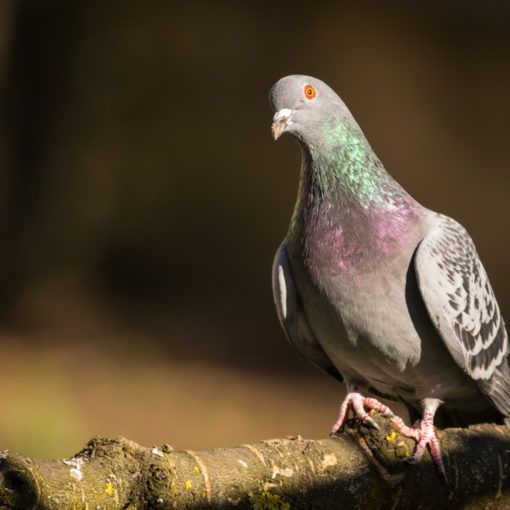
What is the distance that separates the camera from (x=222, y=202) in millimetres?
9867

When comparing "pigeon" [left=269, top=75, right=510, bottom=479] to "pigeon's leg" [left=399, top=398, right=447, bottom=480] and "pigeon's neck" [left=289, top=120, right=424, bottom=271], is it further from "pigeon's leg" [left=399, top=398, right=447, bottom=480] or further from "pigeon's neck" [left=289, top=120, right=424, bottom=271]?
"pigeon's leg" [left=399, top=398, right=447, bottom=480]

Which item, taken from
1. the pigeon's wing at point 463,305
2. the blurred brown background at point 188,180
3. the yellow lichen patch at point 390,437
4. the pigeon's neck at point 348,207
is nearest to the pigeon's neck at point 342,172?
the pigeon's neck at point 348,207

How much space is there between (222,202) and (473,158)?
3054 mm

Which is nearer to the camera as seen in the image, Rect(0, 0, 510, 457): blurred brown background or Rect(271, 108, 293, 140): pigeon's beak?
Rect(271, 108, 293, 140): pigeon's beak

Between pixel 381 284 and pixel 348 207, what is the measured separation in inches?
14.0

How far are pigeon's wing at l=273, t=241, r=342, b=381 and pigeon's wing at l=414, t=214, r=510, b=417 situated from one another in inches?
23.5

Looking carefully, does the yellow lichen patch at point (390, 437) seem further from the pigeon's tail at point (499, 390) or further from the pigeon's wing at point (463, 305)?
the pigeon's tail at point (499, 390)

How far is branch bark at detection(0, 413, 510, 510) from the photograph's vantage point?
1903 mm

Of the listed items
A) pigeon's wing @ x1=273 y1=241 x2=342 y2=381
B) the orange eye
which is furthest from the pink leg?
the orange eye

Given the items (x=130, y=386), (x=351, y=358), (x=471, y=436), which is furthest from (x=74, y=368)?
(x=471, y=436)

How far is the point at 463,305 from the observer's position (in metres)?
3.31

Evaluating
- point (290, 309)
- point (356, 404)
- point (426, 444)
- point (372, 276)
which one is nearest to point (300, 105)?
point (372, 276)

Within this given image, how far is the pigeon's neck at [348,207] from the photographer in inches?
127

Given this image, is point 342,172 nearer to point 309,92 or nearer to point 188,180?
point 309,92
